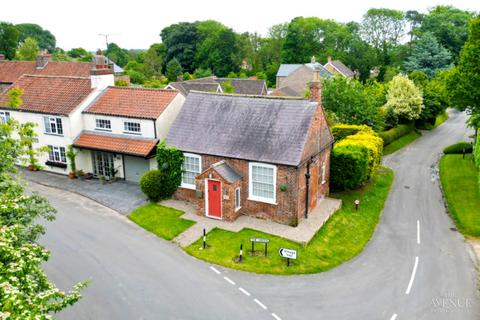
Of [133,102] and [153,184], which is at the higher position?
[133,102]

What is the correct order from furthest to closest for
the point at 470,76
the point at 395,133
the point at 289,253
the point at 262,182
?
the point at 395,133
the point at 470,76
the point at 262,182
the point at 289,253

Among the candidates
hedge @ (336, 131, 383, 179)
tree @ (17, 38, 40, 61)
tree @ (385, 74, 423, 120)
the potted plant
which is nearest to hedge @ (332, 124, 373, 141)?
hedge @ (336, 131, 383, 179)

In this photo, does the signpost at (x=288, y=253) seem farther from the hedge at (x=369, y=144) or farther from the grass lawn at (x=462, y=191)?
the hedge at (x=369, y=144)

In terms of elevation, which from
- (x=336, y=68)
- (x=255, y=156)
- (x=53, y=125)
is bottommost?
(x=255, y=156)

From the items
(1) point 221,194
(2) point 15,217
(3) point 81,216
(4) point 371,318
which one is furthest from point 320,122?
(2) point 15,217

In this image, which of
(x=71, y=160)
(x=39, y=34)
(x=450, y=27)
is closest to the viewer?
(x=71, y=160)

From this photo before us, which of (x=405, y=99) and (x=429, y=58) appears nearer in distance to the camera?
(x=405, y=99)

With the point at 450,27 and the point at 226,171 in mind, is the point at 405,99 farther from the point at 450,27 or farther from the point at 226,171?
the point at 450,27

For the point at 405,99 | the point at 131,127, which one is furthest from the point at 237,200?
the point at 405,99
